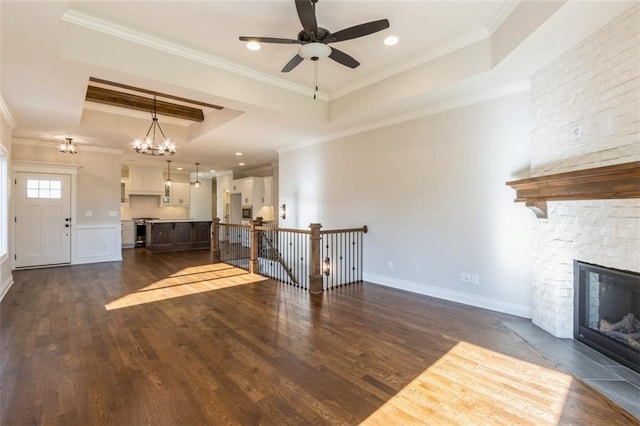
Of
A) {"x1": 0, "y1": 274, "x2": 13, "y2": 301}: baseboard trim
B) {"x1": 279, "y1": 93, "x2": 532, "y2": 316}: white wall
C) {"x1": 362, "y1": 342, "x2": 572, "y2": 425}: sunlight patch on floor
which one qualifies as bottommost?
{"x1": 362, "y1": 342, "x2": 572, "y2": 425}: sunlight patch on floor

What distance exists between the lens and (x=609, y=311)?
2.74 metres

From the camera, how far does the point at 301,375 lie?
8.07ft

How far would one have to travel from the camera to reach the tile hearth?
214 cm

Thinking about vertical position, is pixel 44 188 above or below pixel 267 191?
below

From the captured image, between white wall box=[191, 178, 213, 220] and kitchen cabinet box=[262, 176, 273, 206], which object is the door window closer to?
kitchen cabinet box=[262, 176, 273, 206]

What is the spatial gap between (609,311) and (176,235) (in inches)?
394

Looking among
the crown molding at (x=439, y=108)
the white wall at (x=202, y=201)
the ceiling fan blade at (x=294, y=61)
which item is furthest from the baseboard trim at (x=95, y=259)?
the ceiling fan blade at (x=294, y=61)

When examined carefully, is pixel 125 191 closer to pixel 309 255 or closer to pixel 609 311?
pixel 309 255

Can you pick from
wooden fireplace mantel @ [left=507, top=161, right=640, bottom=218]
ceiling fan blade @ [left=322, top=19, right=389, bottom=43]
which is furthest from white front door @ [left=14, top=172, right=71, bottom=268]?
wooden fireplace mantel @ [left=507, top=161, right=640, bottom=218]

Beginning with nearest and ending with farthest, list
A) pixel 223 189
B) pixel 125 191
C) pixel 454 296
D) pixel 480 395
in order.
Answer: pixel 480 395, pixel 454 296, pixel 125 191, pixel 223 189

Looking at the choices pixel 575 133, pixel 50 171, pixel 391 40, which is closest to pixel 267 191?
pixel 50 171

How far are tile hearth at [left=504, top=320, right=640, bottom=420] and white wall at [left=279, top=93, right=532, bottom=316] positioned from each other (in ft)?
2.33

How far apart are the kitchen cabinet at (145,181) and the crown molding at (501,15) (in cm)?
1068

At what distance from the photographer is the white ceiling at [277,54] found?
2842mm
